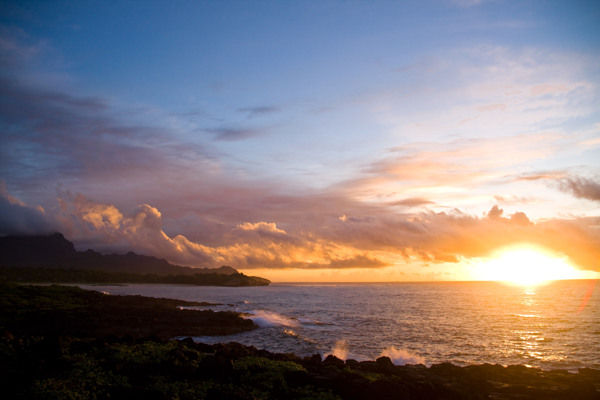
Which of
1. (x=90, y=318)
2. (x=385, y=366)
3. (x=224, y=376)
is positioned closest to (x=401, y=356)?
(x=385, y=366)

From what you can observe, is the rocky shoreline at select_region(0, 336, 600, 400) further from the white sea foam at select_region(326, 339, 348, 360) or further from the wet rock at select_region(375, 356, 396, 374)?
the white sea foam at select_region(326, 339, 348, 360)

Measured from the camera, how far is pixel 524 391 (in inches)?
739

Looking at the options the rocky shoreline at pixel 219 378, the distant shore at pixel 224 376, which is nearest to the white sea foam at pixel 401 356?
the distant shore at pixel 224 376

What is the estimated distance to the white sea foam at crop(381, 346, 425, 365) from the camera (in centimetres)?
3077

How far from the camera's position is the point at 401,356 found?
3209 centimetres

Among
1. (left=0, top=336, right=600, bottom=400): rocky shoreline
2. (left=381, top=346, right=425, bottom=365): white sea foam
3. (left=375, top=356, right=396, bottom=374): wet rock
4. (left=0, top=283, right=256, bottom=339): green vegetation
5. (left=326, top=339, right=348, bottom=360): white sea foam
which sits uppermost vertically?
(left=0, top=336, right=600, bottom=400): rocky shoreline

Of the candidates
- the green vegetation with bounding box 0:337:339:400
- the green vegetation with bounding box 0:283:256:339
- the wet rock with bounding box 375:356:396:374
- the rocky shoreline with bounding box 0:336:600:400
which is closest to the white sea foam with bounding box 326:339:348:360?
the wet rock with bounding box 375:356:396:374

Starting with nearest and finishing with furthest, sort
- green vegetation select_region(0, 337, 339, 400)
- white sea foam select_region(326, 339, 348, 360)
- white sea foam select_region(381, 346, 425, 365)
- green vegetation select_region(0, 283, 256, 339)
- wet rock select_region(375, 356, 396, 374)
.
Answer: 1. green vegetation select_region(0, 337, 339, 400)
2. wet rock select_region(375, 356, 396, 374)
3. white sea foam select_region(381, 346, 425, 365)
4. white sea foam select_region(326, 339, 348, 360)
5. green vegetation select_region(0, 283, 256, 339)

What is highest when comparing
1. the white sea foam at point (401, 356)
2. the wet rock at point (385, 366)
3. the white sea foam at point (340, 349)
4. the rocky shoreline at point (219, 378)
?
the rocky shoreline at point (219, 378)

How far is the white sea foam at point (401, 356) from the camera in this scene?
101 ft

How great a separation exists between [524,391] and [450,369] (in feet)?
13.8

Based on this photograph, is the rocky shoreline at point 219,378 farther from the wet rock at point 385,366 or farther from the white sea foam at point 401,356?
the white sea foam at point 401,356

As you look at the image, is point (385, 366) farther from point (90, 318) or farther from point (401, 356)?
point (90, 318)

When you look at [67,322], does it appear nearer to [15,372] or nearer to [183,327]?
[183,327]
